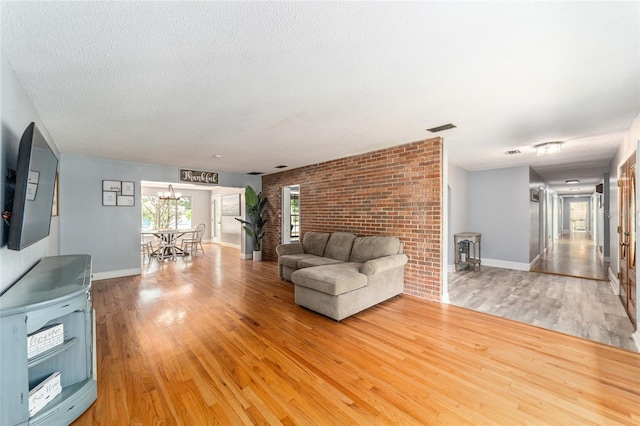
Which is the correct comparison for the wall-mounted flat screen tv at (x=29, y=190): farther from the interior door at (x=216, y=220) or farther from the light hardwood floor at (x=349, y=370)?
the interior door at (x=216, y=220)

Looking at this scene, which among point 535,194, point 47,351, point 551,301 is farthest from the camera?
point 535,194

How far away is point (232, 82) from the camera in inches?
81.4

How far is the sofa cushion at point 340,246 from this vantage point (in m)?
4.46

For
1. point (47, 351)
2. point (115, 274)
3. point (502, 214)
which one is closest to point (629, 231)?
point (502, 214)

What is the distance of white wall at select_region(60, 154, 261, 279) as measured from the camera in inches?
186

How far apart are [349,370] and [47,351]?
78.2 inches

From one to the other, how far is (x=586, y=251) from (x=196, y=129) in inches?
447

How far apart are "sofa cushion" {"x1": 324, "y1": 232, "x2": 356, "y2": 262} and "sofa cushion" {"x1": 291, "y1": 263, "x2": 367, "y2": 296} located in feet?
3.07

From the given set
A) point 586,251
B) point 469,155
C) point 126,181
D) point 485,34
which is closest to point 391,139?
point 469,155

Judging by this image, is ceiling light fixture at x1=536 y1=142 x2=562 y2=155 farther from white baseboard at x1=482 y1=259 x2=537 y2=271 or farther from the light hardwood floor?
white baseboard at x1=482 y1=259 x2=537 y2=271

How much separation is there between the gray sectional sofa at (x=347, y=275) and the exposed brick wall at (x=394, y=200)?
264mm

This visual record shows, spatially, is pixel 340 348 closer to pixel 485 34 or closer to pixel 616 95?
pixel 485 34

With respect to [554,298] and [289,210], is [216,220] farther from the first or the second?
[554,298]

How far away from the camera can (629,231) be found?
3051mm
